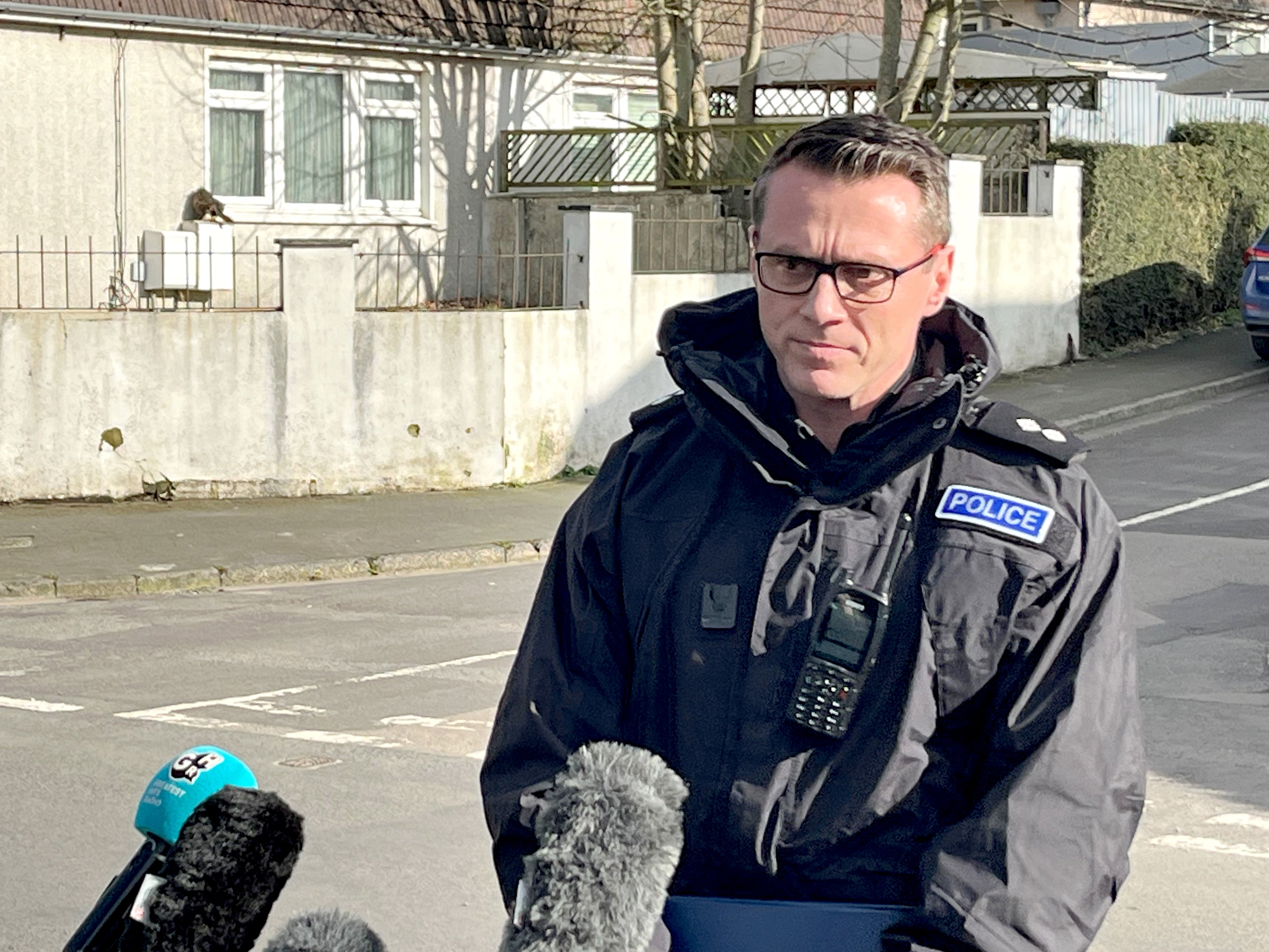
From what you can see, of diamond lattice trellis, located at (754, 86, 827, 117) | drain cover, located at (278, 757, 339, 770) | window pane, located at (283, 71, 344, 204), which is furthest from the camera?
diamond lattice trellis, located at (754, 86, 827, 117)

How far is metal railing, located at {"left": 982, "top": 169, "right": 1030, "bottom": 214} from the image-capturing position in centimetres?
2175

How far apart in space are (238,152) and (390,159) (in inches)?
79.0

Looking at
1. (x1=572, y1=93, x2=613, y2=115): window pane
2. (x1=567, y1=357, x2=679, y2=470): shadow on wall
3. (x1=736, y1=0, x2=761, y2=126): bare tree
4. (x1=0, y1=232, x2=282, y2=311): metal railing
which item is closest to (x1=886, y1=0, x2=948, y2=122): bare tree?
(x1=736, y1=0, x2=761, y2=126): bare tree

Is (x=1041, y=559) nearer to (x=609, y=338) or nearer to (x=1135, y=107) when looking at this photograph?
(x=609, y=338)

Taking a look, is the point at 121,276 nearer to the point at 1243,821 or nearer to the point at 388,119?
the point at 388,119

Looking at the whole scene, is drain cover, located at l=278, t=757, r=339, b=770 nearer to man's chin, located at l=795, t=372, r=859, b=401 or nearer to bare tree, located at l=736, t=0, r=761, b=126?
man's chin, located at l=795, t=372, r=859, b=401

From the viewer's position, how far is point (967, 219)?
2042 cm

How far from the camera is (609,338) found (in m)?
16.8

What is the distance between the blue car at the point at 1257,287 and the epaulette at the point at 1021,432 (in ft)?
64.6

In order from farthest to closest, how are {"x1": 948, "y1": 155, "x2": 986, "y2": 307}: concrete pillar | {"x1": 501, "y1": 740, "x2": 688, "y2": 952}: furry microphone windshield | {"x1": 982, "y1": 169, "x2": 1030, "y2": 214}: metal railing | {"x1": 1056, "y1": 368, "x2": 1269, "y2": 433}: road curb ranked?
1. {"x1": 982, "y1": 169, "x2": 1030, "y2": 214}: metal railing
2. {"x1": 948, "y1": 155, "x2": 986, "y2": 307}: concrete pillar
3. {"x1": 1056, "y1": 368, "x2": 1269, "y2": 433}: road curb
4. {"x1": 501, "y1": 740, "x2": 688, "y2": 952}: furry microphone windshield

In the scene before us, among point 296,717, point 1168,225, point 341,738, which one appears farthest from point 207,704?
point 1168,225

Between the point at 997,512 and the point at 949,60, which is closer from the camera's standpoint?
the point at 997,512

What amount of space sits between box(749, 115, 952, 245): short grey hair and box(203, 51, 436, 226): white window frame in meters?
17.7

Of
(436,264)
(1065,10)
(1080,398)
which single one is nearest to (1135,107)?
(1080,398)
